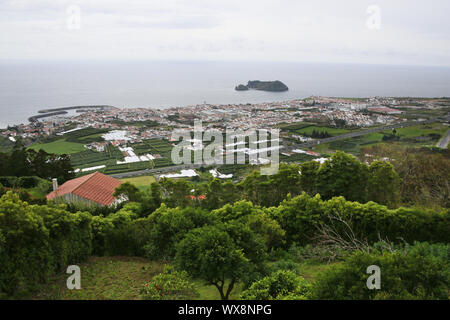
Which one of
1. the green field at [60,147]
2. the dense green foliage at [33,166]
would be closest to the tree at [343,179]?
the dense green foliage at [33,166]

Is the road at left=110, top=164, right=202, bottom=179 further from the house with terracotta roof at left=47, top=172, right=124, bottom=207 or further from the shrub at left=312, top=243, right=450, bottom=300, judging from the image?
the shrub at left=312, top=243, right=450, bottom=300

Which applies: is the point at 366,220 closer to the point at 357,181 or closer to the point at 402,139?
the point at 357,181

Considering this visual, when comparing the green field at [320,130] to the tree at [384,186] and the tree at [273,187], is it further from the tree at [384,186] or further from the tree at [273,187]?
the tree at [273,187]

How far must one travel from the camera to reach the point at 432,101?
47969 mm

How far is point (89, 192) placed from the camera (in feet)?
37.4

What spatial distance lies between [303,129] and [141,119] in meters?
20.4

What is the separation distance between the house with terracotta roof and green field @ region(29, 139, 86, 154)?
16276 millimetres

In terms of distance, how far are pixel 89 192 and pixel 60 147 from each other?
1929cm

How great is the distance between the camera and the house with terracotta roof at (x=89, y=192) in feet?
35.9

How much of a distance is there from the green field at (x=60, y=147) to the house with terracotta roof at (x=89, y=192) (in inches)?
641

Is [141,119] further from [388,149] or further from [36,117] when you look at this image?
[388,149]

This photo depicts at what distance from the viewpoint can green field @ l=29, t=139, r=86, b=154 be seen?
88.0ft
